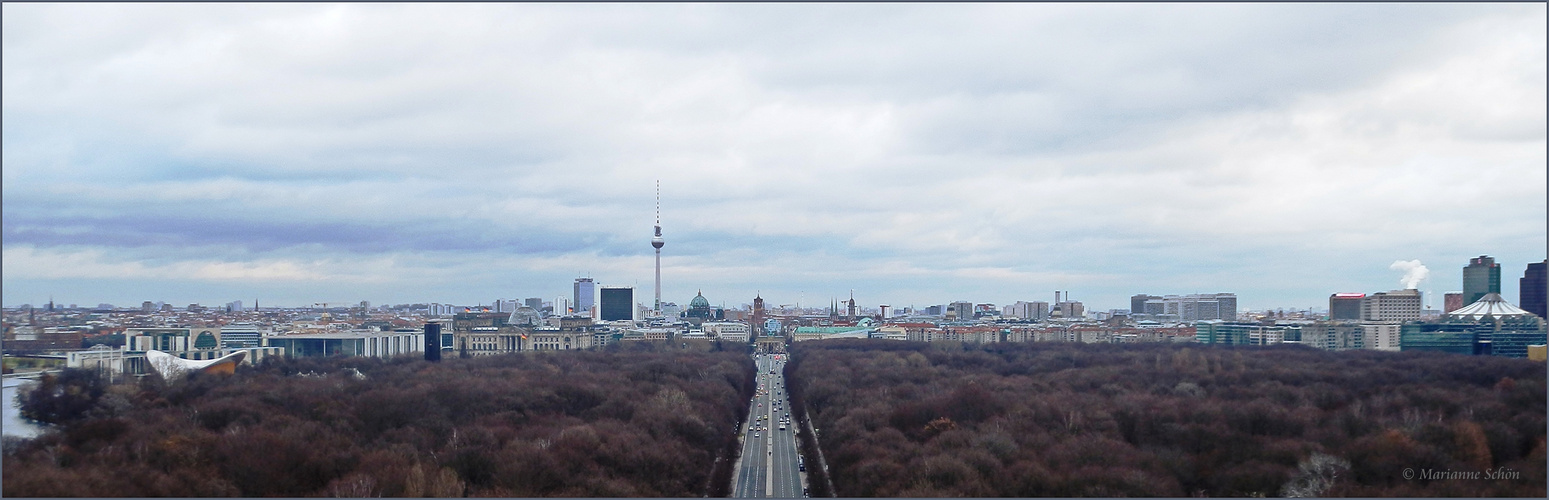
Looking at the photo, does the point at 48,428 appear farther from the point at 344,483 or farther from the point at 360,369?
the point at 360,369

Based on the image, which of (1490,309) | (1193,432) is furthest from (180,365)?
(1490,309)

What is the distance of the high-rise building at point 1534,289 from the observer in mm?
121312

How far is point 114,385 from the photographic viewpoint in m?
77.6

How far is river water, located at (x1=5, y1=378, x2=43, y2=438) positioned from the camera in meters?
57.6

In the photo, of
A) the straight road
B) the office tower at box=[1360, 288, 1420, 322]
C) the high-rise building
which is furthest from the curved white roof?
the straight road

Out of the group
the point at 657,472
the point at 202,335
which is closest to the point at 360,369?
the point at 202,335

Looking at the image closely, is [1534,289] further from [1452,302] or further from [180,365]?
→ [180,365]

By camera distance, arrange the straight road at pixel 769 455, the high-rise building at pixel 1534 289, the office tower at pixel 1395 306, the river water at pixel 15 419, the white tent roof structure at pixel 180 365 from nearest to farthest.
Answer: the straight road at pixel 769 455 < the river water at pixel 15 419 < the white tent roof structure at pixel 180 365 < the high-rise building at pixel 1534 289 < the office tower at pixel 1395 306

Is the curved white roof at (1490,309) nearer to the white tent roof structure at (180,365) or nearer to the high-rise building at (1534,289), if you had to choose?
the high-rise building at (1534,289)

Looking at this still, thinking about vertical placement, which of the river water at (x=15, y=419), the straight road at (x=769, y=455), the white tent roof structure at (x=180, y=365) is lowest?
the straight road at (x=769, y=455)

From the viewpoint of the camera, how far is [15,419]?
65.4 metres

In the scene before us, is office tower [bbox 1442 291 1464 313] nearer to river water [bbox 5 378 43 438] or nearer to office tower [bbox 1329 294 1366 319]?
office tower [bbox 1329 294 1366 319]

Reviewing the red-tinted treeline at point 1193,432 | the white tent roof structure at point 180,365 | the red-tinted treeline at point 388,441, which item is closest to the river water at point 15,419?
the red-tinted treeline at point 388,441

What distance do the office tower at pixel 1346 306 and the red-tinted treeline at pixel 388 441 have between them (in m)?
115
